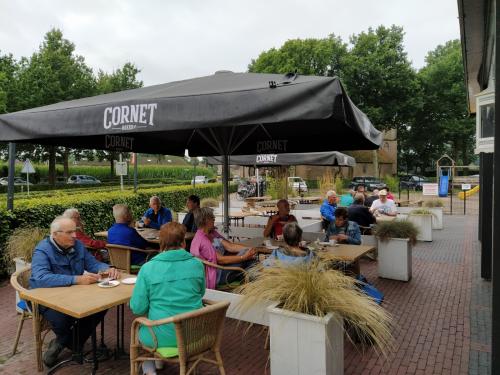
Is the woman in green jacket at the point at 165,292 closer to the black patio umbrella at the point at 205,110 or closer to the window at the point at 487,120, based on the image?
the black patio umbrella at the point at 205,110

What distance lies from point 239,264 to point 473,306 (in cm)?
335

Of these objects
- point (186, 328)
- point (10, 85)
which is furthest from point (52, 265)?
point (10, 85)

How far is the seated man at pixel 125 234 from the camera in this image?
4.88 metres

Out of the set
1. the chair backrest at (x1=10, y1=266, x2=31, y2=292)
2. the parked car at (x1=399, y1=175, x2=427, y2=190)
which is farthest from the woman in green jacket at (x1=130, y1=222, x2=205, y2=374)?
the parked car at (x1=399, y1=175, x2=427, y2=190)

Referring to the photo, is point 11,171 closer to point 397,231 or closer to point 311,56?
point 397,231

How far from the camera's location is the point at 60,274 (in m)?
3.29

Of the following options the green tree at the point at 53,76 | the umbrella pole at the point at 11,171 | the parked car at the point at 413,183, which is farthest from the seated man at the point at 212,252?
the parked car at the point at 413,183

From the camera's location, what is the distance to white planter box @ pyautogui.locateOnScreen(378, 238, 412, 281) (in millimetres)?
6371

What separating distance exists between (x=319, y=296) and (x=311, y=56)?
1393 inches

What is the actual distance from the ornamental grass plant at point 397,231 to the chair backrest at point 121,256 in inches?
164

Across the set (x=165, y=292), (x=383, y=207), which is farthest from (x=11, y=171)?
(x=383, y=207)

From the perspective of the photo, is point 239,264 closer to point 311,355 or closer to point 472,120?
point 311,355

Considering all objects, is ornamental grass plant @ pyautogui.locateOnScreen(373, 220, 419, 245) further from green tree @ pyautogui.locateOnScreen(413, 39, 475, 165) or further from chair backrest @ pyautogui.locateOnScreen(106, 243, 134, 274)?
green tree @ pyautogui.locateOnScreen(413, 39, 475, 165)

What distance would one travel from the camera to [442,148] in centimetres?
4947
